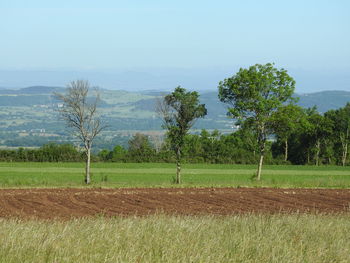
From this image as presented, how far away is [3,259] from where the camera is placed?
29.3 ft

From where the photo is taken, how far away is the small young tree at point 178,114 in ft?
130

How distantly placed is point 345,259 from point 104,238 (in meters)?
4.07

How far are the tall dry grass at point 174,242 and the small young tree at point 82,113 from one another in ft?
86.5

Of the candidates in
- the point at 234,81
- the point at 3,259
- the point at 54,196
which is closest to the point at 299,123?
the point at 234,81

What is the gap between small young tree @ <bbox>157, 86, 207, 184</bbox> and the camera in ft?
130

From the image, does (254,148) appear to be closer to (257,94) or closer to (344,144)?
(257,94)

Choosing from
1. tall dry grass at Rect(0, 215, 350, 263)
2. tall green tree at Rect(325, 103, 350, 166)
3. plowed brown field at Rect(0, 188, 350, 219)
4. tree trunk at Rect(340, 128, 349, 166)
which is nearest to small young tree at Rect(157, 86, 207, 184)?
plowed brown field at Rect(0, 188, 350, 219)

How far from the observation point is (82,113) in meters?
38.6

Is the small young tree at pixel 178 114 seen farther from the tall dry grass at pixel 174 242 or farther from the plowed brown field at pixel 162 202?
the tall dry grass at pixel 174 242

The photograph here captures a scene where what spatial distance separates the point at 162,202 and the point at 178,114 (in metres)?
15.2

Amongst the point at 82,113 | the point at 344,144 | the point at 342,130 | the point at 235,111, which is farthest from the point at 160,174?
the point at 342,130

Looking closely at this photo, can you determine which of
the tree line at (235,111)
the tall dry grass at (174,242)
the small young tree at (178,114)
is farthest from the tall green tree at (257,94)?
the tall dry grass at (174,242)

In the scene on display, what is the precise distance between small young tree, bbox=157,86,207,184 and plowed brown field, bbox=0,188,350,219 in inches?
320

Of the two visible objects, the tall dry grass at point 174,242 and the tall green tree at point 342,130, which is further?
the tall green tree at point 342,130
